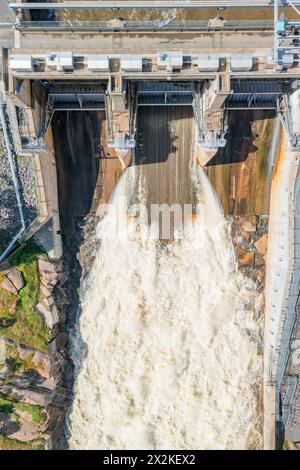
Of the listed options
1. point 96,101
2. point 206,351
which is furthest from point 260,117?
point 206,351

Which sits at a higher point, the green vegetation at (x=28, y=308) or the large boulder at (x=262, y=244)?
the large boulder at (x=262, y=244)

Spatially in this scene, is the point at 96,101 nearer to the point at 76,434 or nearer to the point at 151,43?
the point at 151,43

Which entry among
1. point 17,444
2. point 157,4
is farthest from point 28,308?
point 157,4

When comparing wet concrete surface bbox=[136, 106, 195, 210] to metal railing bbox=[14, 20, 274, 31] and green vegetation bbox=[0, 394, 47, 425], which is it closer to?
metal railing bbox=[14, 20, 274, 31]

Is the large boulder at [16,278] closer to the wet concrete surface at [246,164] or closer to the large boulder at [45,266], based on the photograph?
the large boulder at [45,266]

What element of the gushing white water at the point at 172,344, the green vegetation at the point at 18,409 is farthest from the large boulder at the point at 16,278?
the green vegetation at the point at 18,409

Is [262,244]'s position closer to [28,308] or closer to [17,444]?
[28,308]
